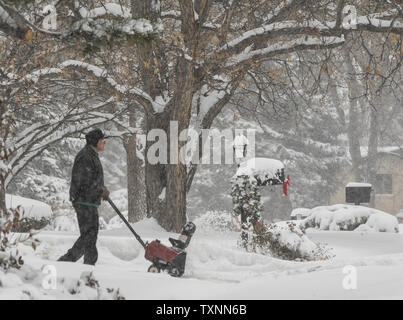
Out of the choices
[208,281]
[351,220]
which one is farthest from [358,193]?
[208,281]

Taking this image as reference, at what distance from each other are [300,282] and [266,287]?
0.44 metres

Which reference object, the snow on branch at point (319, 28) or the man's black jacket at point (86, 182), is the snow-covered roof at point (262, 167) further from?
the man's black jacket at point (86, 182)

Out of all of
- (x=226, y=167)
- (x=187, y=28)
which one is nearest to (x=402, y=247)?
(x=187, y=28)

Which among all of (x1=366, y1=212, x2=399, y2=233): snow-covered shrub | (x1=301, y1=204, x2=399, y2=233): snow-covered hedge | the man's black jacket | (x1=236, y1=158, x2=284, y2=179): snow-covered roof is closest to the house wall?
(x1=301, y1=204, x2=399, y2=233): snow-covered hedge

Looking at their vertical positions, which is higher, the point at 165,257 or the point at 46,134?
the point at 46,134

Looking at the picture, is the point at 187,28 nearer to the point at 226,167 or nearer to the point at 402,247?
the point at 402,247

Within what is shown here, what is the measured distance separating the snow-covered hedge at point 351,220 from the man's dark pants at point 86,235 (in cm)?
1241

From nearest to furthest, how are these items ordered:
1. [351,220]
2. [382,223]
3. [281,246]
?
[281,246]
[382,223]
[351,220]

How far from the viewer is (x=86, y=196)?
26.6 ft

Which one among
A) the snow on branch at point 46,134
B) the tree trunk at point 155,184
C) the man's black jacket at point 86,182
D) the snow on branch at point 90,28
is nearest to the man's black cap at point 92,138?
the man's black jacket at point 86,182

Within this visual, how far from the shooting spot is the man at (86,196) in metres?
8.10

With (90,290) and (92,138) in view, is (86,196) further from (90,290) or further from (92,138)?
(90,290)

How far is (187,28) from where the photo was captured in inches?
488

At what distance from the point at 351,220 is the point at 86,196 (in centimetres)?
1300
